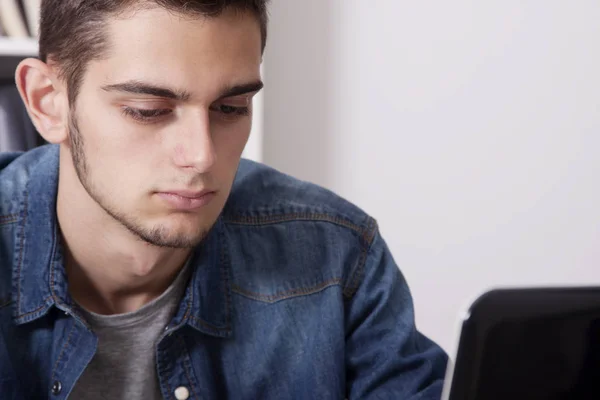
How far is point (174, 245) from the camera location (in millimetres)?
1028

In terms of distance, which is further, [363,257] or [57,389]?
[363,257]

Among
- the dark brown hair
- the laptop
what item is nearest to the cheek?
the dark brown hair

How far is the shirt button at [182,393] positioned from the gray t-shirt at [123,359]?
0.03 meters

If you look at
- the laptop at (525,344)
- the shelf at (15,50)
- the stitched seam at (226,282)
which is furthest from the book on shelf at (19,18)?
the laptop at (525,344)

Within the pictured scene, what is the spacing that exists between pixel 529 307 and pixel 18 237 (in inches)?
31.4

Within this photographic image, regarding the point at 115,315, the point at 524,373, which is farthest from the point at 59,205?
the point at 524,373

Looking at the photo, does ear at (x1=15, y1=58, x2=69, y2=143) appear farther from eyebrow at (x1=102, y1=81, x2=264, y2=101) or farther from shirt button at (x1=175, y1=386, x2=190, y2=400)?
shirt button at (x1=175, y1=386, x2=190, y2=400)

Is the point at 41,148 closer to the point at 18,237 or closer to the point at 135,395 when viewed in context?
the point at 18,237

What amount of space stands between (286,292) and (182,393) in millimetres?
218

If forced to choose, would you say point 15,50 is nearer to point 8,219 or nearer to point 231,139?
point 8,219

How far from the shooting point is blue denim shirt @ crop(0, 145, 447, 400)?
109cm

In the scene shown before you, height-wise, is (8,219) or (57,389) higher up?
(8,219)

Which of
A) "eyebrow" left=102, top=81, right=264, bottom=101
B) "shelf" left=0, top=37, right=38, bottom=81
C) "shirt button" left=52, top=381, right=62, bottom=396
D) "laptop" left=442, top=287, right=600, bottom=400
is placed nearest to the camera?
"laptop" left=442, top=287, right=600, bottom=400

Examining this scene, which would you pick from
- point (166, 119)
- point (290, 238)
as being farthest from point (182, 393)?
point (166, 119)
